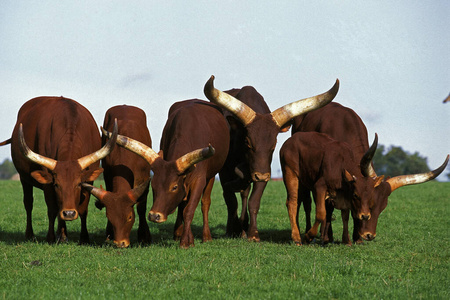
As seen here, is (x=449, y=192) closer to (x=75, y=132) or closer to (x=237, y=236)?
(x=237, y=236)

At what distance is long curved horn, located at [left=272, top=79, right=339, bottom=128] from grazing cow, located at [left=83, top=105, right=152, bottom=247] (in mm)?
2543

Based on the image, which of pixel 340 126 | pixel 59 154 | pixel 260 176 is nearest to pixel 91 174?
pixel 59 154

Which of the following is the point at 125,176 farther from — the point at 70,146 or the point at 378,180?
the point at 378,180

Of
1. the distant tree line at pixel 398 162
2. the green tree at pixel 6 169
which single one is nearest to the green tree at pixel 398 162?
the distant tree line at pixel 398 162

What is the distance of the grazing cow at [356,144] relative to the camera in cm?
930

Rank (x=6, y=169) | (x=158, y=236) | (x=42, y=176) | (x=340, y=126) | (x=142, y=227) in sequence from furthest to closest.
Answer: (x=6, y=169) < (x=158, y=236) < (x=340, y=126) < (x=142, y=227) < (x=42, y=176)

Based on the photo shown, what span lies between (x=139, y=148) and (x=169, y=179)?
86 cm

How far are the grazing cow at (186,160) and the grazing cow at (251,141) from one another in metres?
0.45

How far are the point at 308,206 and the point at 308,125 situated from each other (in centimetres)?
168

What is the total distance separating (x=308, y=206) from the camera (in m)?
11.8

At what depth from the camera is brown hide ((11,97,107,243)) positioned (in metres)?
9.14

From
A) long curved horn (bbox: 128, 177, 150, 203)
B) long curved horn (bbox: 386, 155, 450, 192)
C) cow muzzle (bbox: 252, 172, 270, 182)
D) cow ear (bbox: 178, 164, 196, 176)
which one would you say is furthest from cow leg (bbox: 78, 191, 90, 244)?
long curved horn (bbox: 386, 155, 450, 192)

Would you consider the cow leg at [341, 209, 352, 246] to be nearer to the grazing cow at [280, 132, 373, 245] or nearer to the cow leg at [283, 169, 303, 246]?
the grazing cow at [280, 132, 373, 245]

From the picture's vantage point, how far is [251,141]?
33.1ft
